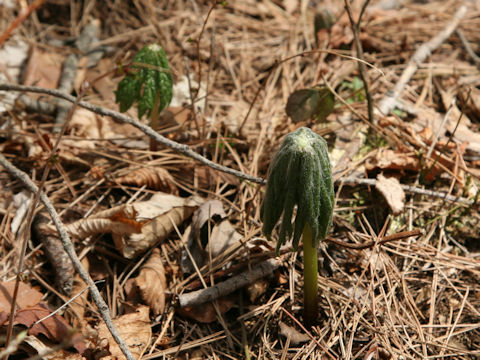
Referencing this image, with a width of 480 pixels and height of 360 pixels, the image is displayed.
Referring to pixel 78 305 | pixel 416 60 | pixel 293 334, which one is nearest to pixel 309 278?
pixel 293 334

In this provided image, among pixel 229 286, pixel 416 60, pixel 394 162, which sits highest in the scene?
pixel 416 60

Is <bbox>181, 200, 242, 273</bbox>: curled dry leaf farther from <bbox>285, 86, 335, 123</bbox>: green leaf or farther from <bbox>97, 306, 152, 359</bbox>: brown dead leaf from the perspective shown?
<bbox>285, 86, 335, 123</bbox>: green leaf

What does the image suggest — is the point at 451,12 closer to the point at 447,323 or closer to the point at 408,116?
the point at 408,116

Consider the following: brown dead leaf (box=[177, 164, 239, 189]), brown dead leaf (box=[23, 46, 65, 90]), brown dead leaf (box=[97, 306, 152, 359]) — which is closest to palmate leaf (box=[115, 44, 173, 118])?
brown dead leaf (box=[177, 164, 239, 189])

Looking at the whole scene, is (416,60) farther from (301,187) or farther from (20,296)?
(20,296)

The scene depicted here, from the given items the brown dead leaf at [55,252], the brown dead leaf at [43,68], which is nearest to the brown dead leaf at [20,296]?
the brown dead leaf at [55,252]
